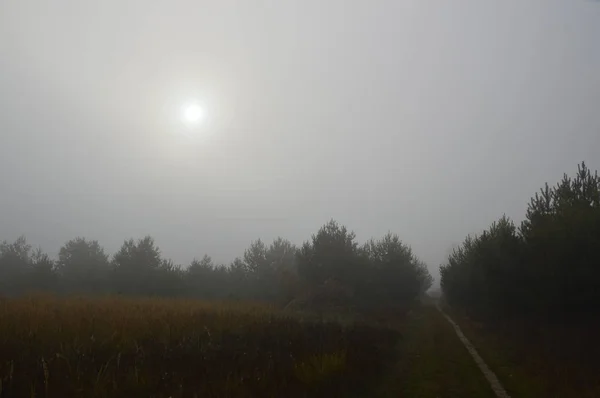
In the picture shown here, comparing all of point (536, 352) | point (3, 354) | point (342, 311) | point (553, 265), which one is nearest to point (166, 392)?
point (3, 354)

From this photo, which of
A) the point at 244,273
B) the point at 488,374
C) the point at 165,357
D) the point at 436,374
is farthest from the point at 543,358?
the point at 244,273

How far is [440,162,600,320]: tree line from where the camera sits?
2252 cm

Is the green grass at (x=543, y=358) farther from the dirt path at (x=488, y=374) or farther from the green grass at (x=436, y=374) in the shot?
the green grass at (x=436, y=374)

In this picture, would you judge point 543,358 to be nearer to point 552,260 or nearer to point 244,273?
point 552,260

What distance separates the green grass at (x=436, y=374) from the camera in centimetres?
1205

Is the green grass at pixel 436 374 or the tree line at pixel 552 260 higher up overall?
the tree line at pixel 552 260

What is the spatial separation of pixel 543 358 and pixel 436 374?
682 cm

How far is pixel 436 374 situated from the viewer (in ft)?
48.1

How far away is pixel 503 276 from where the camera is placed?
2947 centimetres

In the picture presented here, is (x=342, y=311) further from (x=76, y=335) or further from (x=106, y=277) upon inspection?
(x=106, y=277)

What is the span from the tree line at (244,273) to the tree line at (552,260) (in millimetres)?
14066

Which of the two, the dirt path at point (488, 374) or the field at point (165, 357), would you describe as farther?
the dirt path at point (488, 374)

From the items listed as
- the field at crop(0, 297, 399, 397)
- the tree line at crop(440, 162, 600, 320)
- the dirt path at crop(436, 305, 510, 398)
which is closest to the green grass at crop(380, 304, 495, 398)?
the dirt path at crop(436, 305, 510, 398)

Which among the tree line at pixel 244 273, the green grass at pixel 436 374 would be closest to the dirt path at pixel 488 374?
the green grass at pixel 436 374
